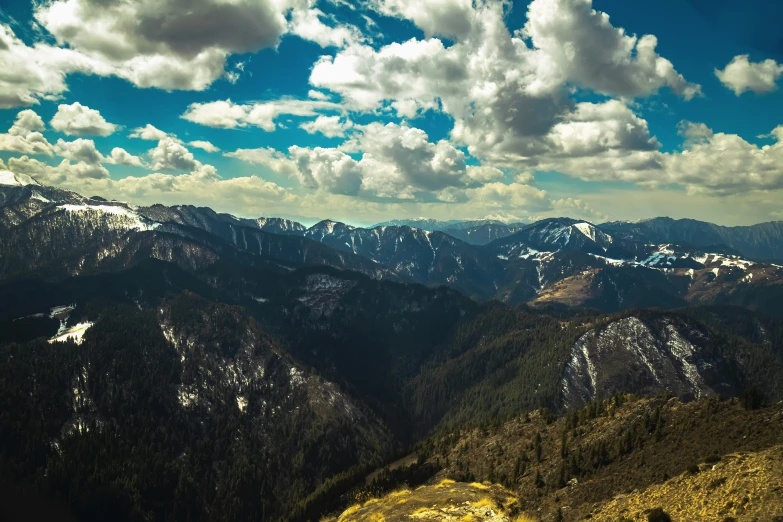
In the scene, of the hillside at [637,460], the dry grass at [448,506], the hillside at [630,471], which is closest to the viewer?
the hillside at [630,471]

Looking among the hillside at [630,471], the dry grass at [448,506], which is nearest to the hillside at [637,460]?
the hillside at [630,471]

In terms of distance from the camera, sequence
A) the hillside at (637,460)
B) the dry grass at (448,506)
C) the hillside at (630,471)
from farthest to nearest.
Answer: the dry grass at (448,506) → the hillside at (637,460) → the hillside at (630,471)

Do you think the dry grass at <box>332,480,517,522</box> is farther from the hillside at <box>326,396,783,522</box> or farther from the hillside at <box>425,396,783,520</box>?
the hillside at <box>425,396,783,520</box>

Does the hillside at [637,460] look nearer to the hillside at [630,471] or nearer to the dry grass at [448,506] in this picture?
the hillside at [630,471]

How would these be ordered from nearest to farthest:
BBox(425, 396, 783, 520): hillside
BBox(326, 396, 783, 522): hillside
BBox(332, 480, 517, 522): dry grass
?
BBox(326, 396, 783, 522): hillside
BBox(425, 396, 783, 520): hillside
BBox(332, 480, 517, 522): dry grass

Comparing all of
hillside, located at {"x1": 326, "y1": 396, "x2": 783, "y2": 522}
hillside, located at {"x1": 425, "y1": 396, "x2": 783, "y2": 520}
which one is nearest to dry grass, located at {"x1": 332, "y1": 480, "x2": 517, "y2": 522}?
hillside, located at {"x1": 326, "y1": 396, "x2": 783, "y2": 522}

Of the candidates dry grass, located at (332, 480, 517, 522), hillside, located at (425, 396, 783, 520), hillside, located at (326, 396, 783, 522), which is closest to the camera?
hillside, located at (326, 396, 783, 522)

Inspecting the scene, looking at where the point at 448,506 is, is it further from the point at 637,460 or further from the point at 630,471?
the point at 637,460

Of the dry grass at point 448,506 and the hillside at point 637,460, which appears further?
the dry grass at point 448,506

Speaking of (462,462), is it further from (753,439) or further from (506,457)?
(753,439)

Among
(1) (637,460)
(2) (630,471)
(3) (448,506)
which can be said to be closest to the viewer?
(3) (448,506)

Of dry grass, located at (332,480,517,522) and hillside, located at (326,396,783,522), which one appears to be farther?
dry grass, located at (332,480,517,522)

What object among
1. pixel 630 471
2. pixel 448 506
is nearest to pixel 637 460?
pixel 630 471
